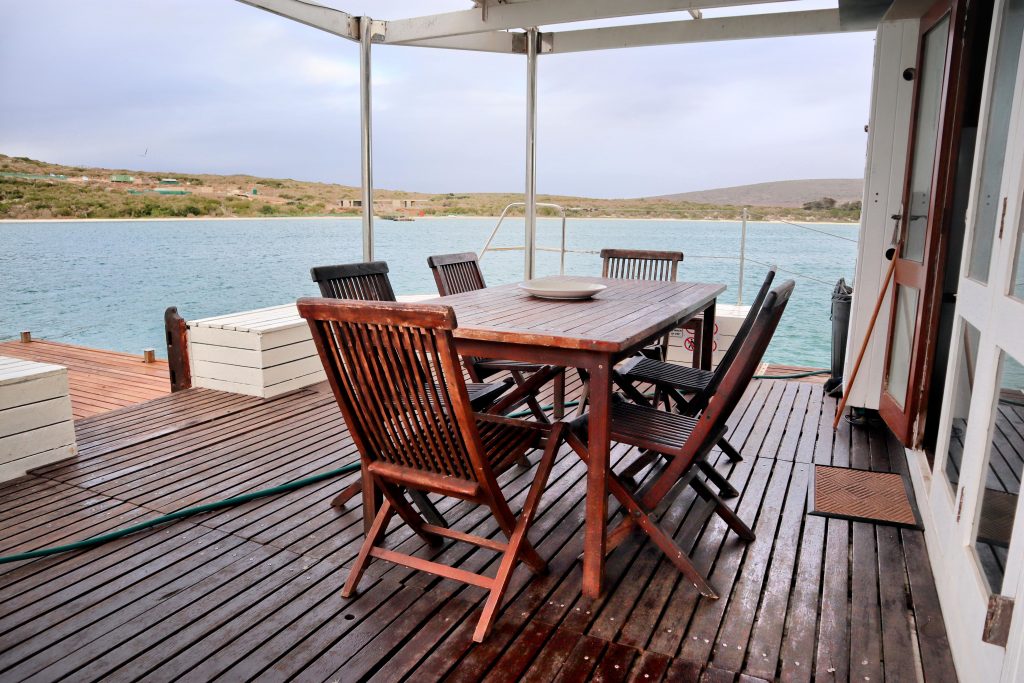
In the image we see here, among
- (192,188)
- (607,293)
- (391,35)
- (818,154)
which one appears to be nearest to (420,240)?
(192,188)

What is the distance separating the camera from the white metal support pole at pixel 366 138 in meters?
4.49

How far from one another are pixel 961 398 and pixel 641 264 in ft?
8.30

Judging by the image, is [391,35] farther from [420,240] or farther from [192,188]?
[420,240]

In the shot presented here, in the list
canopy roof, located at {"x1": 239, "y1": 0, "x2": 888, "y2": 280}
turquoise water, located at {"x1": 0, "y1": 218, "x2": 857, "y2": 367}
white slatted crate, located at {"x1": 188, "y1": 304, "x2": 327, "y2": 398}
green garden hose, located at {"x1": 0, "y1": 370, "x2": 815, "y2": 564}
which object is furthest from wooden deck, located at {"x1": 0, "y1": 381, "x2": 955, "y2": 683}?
turquoise water, located at {"x1": 0, "y1": 218, "x2": 857, "y2": 367}

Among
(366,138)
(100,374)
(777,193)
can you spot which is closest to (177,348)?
(100,374)

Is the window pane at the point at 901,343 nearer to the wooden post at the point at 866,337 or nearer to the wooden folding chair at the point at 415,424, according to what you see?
the wooden post at the point at 866,337

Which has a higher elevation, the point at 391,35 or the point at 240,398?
the point at 391,35

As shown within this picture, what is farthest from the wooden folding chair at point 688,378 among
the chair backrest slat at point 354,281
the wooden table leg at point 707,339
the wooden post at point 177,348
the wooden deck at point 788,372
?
the wooden post at point 177,348

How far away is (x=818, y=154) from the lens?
69.7ft

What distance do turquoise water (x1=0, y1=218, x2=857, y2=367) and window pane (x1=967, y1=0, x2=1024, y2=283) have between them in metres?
12.0

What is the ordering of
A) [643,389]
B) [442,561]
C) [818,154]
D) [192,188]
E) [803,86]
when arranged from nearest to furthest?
[442,561]
[643,389]
[818,154]
[192,188]
[803,86]

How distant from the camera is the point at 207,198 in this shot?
2438 cm

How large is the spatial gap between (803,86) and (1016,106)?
27.0 metres

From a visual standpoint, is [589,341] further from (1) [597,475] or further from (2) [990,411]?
(2) [990,411]
